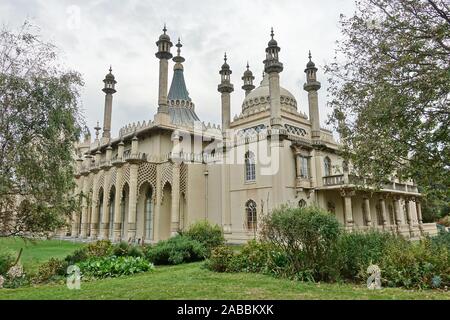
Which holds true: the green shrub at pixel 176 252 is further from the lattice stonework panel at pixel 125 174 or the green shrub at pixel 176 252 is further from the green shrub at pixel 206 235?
the lattice stonework panel at pixel 125 174

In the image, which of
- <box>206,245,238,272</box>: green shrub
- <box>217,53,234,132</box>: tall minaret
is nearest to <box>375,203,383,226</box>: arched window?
<box>217,53,234,132</box>: tall minaret

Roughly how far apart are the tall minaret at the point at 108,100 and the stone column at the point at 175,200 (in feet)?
35.3

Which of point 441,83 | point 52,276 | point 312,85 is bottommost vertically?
point 52,276

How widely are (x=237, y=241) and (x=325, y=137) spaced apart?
40.3 ft

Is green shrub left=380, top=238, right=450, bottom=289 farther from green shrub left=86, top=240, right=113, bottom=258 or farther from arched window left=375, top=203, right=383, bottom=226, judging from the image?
arched window left=375, top=203, right=383, bottom=226

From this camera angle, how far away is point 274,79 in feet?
73.7

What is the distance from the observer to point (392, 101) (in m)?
8.70

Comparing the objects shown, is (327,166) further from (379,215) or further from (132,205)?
(132,205)

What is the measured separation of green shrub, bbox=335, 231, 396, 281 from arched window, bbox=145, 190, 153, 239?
722 inches

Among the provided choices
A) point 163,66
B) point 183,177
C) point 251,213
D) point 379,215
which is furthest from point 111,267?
point 379,215

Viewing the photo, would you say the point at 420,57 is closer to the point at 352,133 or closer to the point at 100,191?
the point at 352,133

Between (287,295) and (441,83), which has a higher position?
(441,83)

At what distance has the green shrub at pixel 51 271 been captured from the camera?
9.88 meters

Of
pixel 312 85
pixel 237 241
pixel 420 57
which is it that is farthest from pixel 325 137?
pixel 420 57
